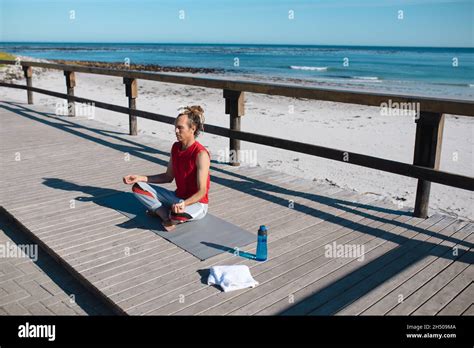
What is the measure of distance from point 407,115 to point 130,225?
14.6m

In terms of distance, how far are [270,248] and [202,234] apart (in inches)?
25.8

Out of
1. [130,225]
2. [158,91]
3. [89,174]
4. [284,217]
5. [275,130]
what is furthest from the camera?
[158,91]

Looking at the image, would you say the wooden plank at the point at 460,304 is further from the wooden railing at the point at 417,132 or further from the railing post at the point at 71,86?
the railing post at the point at 71,86

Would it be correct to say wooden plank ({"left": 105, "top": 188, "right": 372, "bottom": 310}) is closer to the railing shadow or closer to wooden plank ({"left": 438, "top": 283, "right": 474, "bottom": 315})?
the railing shadow

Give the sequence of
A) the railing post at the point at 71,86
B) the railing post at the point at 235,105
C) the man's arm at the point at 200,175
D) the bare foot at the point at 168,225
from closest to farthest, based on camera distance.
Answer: the man's arm at the point at 200,175
the bare foot at the point at 168,225
the railing post at the point at 235,105
the railing post at the point at 71,86

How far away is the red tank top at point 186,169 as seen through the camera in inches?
163

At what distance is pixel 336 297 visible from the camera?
3.12 metres

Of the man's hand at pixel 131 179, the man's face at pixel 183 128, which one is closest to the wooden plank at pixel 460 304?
the man's face at pixel 183 128

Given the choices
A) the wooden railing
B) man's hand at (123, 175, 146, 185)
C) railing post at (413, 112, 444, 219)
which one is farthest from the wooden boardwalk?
railing post at (413, 112, 444, 219)

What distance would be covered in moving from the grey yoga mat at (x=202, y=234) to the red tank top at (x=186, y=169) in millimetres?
269

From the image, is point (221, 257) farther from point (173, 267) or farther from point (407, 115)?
point (407, 115)

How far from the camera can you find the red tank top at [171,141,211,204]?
414cm

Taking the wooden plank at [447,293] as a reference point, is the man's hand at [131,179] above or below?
above
